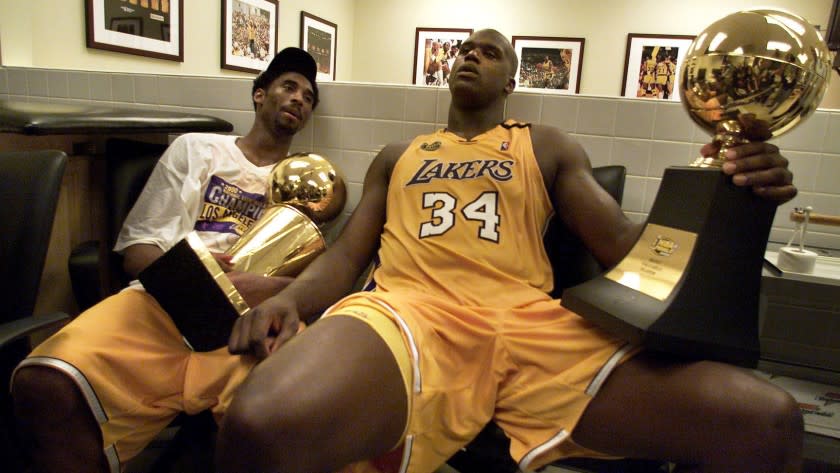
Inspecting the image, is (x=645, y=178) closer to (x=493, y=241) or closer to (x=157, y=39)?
(x=493, y=241)

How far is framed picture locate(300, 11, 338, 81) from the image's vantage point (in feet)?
13.1

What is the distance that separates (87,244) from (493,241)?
1.09m

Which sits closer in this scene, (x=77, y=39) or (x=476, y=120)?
(x=476, y=120)

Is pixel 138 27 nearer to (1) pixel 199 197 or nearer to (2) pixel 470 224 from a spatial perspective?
(1) pixel 199 197

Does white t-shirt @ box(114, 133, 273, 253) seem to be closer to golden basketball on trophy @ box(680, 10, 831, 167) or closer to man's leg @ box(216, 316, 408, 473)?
man's leg @ box(216, 316, 408, 473)

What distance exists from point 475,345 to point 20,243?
932mm

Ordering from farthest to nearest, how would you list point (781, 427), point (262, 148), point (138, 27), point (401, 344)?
point (138, 27) < point (262, 148) < point (401, 344) < point (781, 427)

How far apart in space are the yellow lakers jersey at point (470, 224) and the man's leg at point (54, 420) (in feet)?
2.04

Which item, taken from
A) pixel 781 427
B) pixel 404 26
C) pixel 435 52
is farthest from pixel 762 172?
pixel 404 26

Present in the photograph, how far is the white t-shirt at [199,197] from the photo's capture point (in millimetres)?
1434

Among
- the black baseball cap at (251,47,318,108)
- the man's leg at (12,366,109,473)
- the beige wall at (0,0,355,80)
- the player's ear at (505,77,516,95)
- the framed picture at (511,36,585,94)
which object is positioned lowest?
the man's leg at (12,366,109,473)

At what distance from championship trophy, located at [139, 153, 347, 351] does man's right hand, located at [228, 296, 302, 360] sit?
53mm

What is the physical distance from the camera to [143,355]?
1.07 meters

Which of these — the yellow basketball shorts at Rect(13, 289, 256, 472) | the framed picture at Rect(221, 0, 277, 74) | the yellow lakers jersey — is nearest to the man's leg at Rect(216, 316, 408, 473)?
the yellow basketball shorts at Rect(13, 289, 256, 472)
